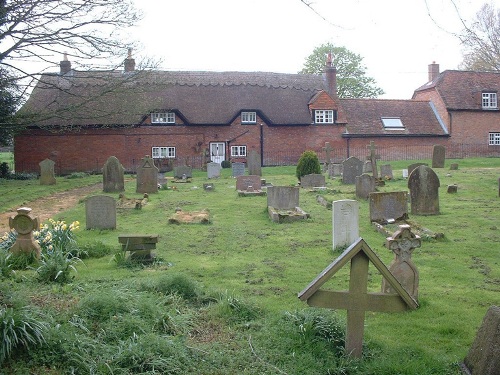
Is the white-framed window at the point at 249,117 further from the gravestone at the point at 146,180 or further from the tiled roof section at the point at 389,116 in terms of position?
the gravestone at the point at 146,180

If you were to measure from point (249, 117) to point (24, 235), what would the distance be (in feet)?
117

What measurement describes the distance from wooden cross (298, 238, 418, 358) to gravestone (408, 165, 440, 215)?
1042 centimetres

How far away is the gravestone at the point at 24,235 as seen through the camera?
33.5 feet

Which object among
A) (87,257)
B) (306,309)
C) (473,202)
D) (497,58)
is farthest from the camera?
(497,58)

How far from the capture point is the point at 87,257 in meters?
11.2

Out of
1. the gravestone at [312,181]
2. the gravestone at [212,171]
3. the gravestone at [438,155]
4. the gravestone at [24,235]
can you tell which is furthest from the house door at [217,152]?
the gravestone at [24,235]

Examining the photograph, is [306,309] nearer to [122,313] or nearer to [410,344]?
[410,344]

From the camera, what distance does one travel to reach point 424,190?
1585 centimetres

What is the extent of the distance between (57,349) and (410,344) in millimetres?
3813

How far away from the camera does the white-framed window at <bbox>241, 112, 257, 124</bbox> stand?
44.8 metres

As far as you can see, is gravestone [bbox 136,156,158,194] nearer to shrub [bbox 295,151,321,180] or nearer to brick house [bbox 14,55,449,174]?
shrub [bbox 295,151,321,180]

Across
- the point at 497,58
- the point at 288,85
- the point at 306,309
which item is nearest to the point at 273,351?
the point at 306,309

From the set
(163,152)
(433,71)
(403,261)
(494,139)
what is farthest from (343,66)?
(403,261)

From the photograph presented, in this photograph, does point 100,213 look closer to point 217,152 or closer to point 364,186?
point 364,186
